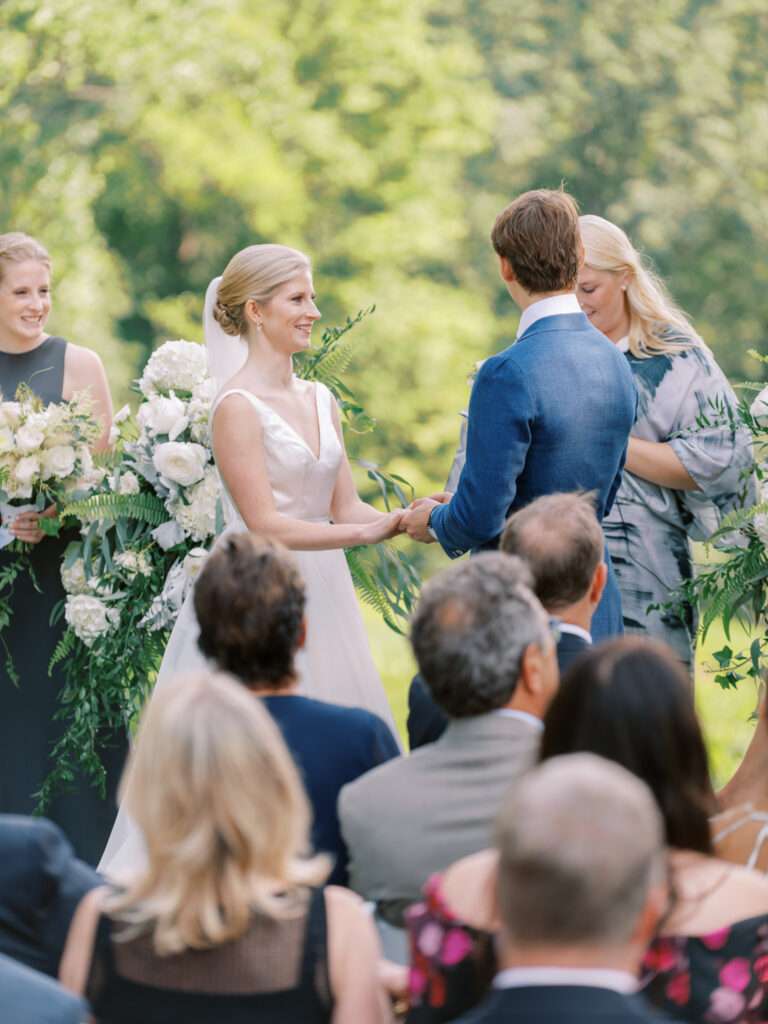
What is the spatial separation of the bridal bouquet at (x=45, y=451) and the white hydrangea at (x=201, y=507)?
1.45 ft

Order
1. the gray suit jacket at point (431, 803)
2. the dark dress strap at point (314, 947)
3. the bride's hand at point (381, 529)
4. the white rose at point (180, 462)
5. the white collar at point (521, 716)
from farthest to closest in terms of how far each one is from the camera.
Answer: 1. the white rose at point (180, 462)
2. the bride's hand at point (381, 529)
3. the white collar at point (521, 716)
4. the gray suit jacket at point (431, 803)
5. the dark dress strap at point (314, 947)

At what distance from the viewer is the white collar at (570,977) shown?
76.0 inches

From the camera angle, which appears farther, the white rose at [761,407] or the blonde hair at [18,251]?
the blonde hair at [18,251]

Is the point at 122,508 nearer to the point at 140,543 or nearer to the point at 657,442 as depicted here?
the point at 140,543

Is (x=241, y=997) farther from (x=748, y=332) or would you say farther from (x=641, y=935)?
(x=748, y=332)

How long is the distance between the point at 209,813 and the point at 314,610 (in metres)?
2.69

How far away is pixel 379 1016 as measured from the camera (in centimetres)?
249

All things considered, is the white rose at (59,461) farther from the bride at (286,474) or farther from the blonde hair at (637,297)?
the blonde hair at (637,297)

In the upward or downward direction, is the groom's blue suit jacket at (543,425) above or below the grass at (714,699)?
above

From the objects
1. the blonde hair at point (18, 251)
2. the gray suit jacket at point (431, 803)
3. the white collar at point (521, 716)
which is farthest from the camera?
the blonde hair at point (18, 251)

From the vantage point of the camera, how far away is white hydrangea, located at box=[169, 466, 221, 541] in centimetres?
496

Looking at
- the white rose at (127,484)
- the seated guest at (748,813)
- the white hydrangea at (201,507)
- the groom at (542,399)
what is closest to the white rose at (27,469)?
the white rose at (127,484)

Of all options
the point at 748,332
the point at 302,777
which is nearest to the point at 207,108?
the point at 748,332

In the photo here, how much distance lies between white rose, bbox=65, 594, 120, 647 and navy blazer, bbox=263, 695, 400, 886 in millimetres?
2114
